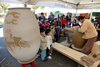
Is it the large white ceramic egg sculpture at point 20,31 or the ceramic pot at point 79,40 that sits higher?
the large white ceramic egg sculpture at point 20,31

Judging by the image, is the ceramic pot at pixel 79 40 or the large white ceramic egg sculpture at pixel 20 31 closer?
the large white ceramic egg sculpture at pixel 20 31

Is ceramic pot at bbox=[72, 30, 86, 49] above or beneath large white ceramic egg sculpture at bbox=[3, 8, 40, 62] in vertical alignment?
beneath

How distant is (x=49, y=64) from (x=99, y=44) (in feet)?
5.40

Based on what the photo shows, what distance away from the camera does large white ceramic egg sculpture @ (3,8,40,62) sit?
4.08ft

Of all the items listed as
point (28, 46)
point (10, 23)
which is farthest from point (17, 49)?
point (10, 23)

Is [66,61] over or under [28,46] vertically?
under

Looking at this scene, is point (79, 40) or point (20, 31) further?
point (79, 40)

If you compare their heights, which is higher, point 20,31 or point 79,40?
point 20,31

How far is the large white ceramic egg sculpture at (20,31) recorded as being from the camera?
1244mm

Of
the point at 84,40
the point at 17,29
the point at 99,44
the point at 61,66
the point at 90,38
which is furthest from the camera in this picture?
the point at 84,40

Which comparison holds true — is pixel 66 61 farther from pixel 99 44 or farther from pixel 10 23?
pixel 10 23

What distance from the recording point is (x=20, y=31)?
48.8 inches

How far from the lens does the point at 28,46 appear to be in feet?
4.37

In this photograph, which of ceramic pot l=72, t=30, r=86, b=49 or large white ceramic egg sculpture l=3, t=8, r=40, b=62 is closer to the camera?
large white ceramic egg sculpture l=3, t=8, r=40, b=62
